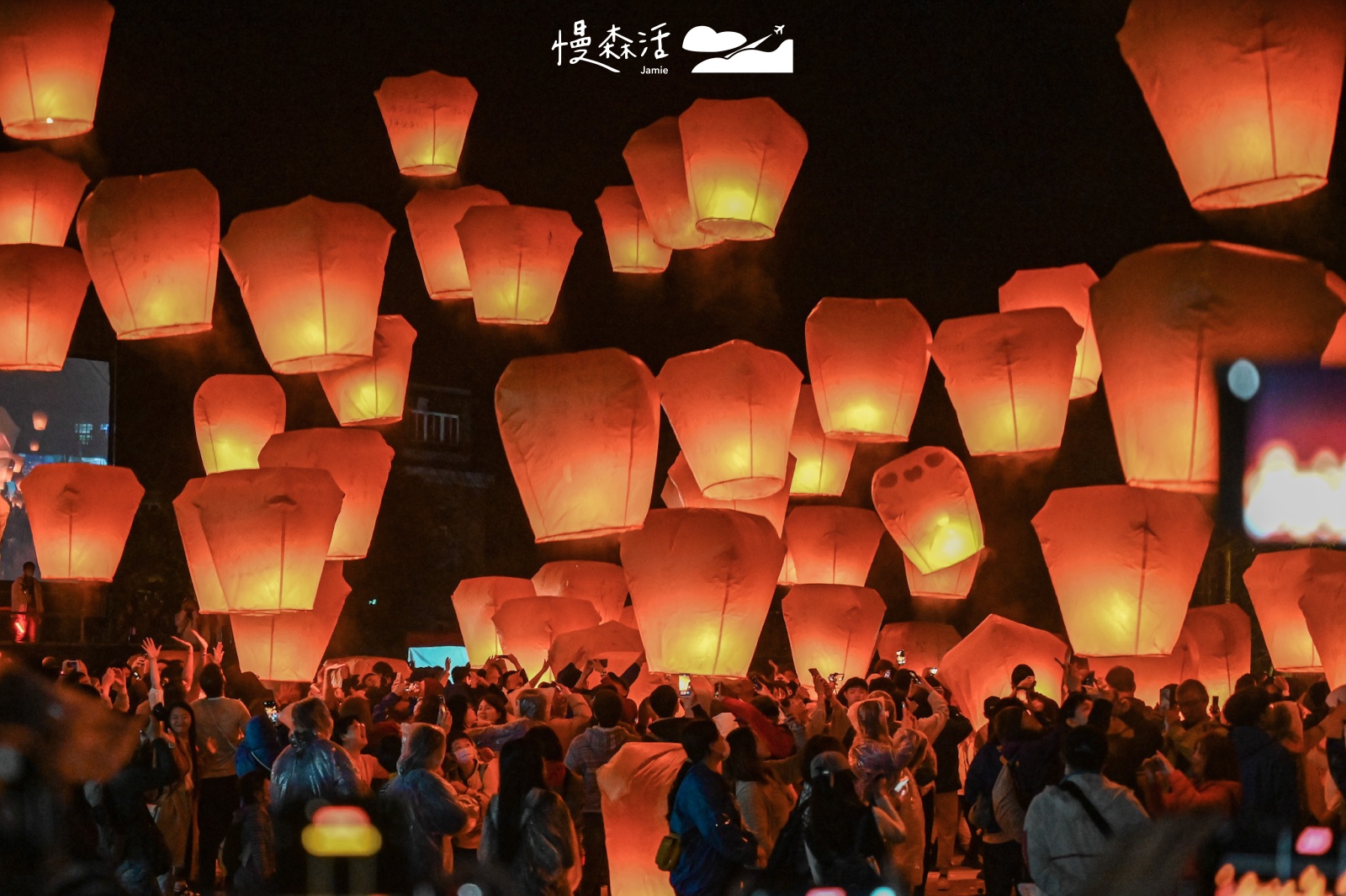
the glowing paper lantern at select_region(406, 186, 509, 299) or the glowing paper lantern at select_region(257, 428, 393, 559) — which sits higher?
the glowing paper lantern at select_region(406, 186, 509, 299)

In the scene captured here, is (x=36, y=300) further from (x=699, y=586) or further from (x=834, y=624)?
(x=834, y=624)

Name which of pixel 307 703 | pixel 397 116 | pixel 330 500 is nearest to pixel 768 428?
pixel 330 500

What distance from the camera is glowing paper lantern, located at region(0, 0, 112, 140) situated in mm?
8211

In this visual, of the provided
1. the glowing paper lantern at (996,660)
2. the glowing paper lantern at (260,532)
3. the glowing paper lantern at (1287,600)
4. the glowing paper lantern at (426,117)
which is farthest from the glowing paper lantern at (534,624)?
the glowing paper lantern at (1287,600)

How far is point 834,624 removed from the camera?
1095 centimetres

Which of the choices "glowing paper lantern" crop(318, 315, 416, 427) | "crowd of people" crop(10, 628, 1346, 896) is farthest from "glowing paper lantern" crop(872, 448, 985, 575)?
"glowing paper lantern" crop(318, 315, 416, 427)

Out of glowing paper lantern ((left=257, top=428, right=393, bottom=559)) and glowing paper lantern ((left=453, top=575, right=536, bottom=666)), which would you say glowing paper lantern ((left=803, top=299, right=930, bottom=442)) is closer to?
glowing paper lantern ((left=257, top=428, right=393, bottom=559))

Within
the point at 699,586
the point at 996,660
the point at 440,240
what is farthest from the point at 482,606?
the point at 699,586

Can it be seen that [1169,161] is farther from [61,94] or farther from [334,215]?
[61,94]

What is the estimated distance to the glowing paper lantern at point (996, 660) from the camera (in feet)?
31.7

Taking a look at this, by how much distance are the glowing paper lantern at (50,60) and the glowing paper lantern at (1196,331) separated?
5.78 meters

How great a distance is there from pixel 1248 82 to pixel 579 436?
11.3 feet

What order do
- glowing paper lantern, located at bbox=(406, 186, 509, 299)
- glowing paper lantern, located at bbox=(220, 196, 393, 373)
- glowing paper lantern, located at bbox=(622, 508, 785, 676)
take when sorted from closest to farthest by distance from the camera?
glowing paper lantern, located at bbox=(622, 508, 785, 676) < glowing paper lantern, located at bbox=(220, 196, 393, 373) < glowing paper lantern, located at bbox=(406, 186, 509, 299)

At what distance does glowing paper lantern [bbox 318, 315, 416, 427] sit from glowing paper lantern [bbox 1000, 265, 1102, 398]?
4054mm
